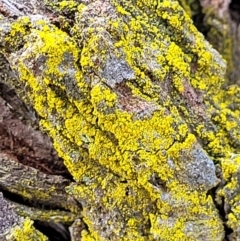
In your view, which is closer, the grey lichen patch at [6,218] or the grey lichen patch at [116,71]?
the grey lichen patch at [116,71]

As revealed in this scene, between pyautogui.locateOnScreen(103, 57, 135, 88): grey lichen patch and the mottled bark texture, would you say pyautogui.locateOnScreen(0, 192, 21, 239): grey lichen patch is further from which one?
pyautogui.locateOnScreen(103, 57, 135, 88): grey lichen patch

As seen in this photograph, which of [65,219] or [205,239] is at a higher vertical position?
[205,239]

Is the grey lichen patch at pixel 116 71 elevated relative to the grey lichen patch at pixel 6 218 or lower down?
elevated

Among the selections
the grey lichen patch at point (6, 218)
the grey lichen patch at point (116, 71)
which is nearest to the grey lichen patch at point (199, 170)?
the grey lichen patch at point (116, 71)

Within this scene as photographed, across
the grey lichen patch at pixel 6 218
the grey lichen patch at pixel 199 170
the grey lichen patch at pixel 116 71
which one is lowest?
the grey lichen patch at pixel 6 218

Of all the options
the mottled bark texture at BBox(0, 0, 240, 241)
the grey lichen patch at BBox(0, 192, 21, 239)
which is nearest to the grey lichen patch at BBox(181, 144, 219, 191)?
the mottled bark texture at BBox(0, 0, 240, 241)

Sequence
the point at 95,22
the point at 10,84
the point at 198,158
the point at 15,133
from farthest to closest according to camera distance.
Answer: the point at 15,133
the point at 10,84
the point at 198,158
the point at 95,22

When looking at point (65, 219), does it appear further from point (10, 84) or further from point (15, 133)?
point (10, 84)

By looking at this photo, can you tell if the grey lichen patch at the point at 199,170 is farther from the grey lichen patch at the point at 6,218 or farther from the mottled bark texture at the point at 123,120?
the grey lichen patch at the point at 6,218

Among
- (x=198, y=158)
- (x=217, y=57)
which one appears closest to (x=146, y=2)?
(x=217, y=57)
